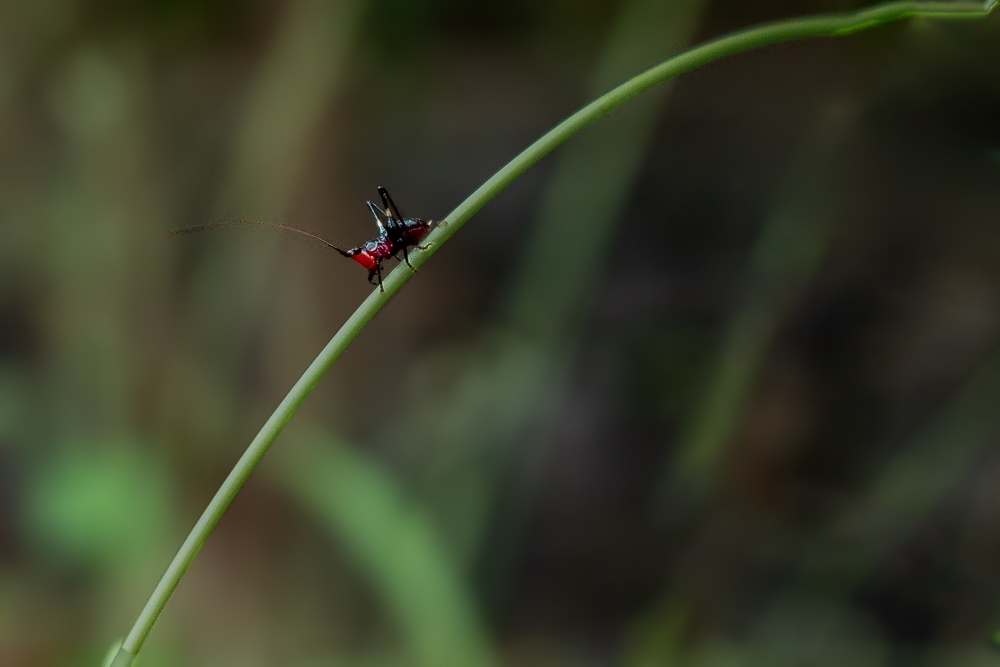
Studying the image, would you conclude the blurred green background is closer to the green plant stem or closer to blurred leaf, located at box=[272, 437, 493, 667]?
blurred leaf, located at box=[272, 437, 493, 667]

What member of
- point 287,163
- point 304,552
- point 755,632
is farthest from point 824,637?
point 287,163

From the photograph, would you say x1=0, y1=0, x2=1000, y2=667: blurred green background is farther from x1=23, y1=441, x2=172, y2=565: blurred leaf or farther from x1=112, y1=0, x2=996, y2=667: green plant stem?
x1=112, y1=0, x2=996, y2=667: green plant stem

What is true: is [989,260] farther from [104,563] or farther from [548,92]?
[104,563]

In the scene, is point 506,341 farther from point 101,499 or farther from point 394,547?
point 101,499

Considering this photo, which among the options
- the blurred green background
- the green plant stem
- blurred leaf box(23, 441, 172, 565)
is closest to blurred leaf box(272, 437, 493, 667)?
the blurred green background

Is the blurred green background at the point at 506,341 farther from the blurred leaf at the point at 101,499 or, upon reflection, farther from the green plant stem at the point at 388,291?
the green plant stem at the point at 388,291

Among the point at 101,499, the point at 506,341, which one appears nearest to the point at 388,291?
the point at 506,341

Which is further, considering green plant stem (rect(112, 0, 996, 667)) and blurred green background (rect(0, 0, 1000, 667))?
blurred green background (rect(0, 0, 1000, 667))

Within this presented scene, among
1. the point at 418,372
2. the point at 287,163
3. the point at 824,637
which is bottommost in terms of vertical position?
the point at 824,637
